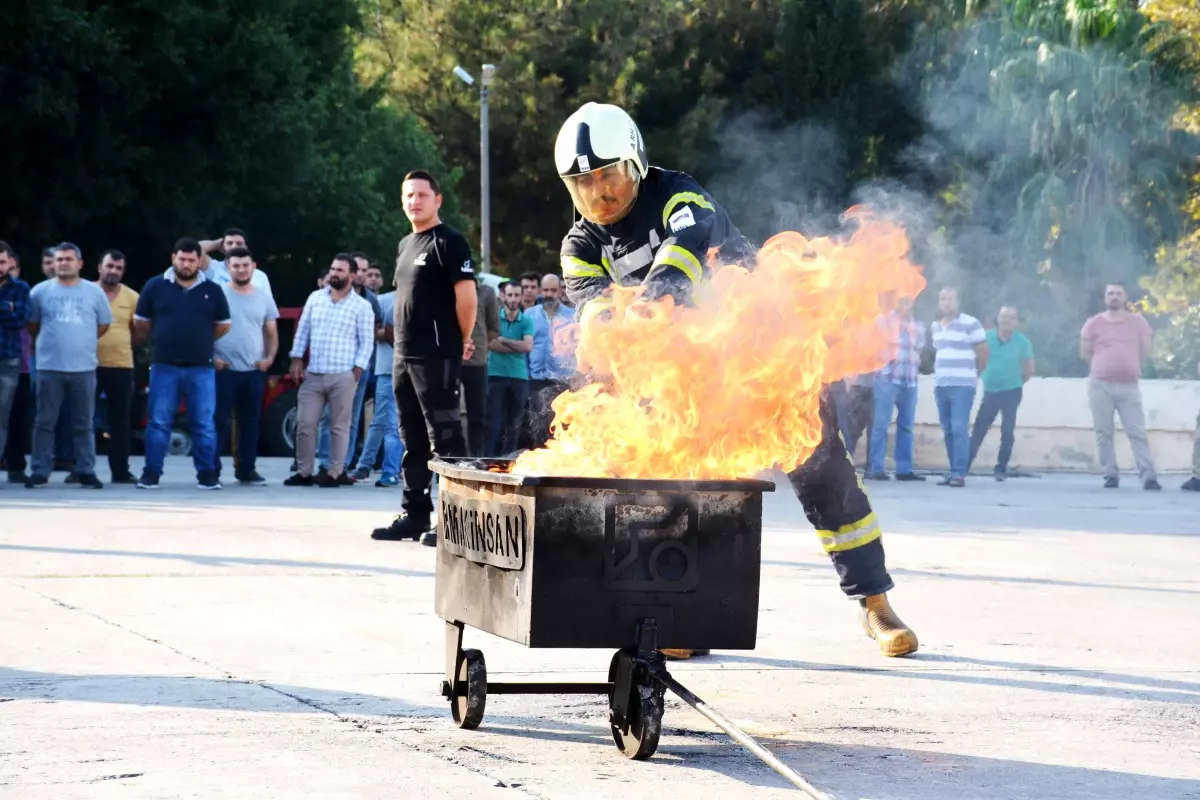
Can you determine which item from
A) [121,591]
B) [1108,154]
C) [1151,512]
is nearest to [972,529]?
[1151,512]

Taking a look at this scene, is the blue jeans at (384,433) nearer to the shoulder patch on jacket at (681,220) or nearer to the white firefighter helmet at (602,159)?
the white firefighter helmet at (602,159)

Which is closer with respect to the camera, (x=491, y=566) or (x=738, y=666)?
(x=491, y=566)

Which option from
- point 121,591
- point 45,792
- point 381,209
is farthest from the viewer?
point 381,209

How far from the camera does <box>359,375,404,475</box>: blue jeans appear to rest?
609 inches

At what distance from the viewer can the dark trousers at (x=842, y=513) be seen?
21.2 feet

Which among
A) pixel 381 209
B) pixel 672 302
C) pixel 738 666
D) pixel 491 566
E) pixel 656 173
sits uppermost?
pixel 381 209

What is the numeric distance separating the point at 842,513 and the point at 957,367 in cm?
1146

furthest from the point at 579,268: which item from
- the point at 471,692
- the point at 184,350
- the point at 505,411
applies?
the point at 505,411

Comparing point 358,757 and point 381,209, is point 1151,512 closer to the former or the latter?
point 358,757

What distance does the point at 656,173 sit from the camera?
19.5 ft

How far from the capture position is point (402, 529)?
10578mm

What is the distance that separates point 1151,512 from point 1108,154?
951 inches

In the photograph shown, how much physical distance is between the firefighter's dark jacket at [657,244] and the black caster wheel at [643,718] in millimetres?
1285

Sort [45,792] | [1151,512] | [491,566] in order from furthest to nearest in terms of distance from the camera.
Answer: [1151,512] < [491,566] < [45,792]
